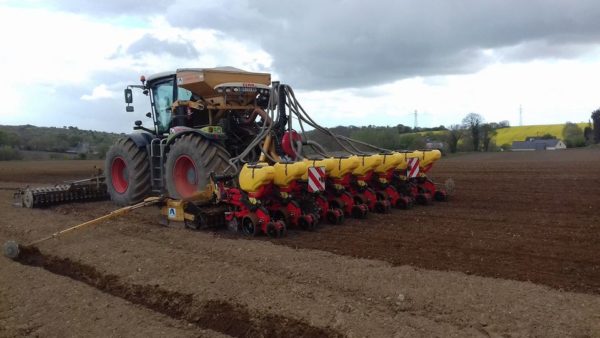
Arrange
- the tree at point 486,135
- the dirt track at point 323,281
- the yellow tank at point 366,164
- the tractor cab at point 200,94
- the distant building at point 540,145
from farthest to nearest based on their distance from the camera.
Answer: the distant building at point 540,145, the tree at point 486,135, the tractor cab at point 200,94, the yellow tank at point 366,164, the dirt track at point 323,281

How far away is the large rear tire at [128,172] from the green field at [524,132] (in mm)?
66962

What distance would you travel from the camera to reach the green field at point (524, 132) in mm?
72119

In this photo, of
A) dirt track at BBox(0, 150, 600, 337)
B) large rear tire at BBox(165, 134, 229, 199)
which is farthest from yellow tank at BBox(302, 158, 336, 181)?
large rear tire at BBox(165, 134, 229, 199)

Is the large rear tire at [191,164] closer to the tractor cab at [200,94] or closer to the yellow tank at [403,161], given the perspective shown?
the tractor cab at [200,94]

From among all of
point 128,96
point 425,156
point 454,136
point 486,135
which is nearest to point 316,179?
point 425,156

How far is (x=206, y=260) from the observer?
235 inches

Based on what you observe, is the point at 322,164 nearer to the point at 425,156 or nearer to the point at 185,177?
the point at 185,177

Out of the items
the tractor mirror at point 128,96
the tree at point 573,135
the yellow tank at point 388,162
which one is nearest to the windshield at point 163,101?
the tractor mirror at point 128,96

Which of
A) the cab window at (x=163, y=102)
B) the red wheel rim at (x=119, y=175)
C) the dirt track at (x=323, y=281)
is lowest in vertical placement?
the dirt track at (x=323, y=281)

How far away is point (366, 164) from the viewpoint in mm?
8609

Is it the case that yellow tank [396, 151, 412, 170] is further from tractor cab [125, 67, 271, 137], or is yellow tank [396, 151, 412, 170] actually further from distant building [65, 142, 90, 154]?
distant building [65, 142, 90, 154]

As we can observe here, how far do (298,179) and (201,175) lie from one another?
1763 millimetres

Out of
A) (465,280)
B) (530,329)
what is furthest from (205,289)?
(530,329)

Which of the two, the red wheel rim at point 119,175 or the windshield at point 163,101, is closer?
the windshield at point 163,101
